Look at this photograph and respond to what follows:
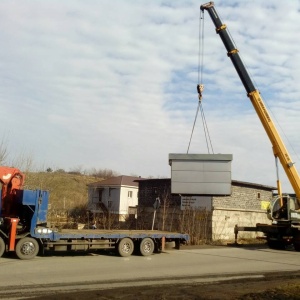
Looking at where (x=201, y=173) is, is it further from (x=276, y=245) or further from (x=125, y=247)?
(x=125, y=247)

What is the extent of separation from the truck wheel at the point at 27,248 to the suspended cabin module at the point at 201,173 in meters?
15.5

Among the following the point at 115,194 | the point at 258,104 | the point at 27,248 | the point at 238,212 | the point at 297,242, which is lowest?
the point at 27,248

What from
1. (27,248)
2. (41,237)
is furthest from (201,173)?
(27,248)

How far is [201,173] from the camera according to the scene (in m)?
30.0

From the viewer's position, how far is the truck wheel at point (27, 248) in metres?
15.8

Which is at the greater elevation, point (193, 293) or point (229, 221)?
point (229, 221)

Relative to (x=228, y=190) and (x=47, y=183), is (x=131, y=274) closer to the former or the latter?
(x=228, y=190)

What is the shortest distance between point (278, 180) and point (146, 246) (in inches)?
390

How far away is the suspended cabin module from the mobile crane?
5.68 meters

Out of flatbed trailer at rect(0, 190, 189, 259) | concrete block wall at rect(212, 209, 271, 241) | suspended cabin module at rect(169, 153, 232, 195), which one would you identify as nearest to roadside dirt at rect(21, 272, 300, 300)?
flatbed trailer at rect(0, 190, 189, 259)

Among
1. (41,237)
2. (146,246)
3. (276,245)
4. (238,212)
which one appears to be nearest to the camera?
(41,237)

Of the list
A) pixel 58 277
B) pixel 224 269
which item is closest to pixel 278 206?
pixel 224 269

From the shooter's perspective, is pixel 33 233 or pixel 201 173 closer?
pixel 33 233

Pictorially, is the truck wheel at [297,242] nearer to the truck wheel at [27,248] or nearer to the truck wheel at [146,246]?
the truck wheel at [146,246]
